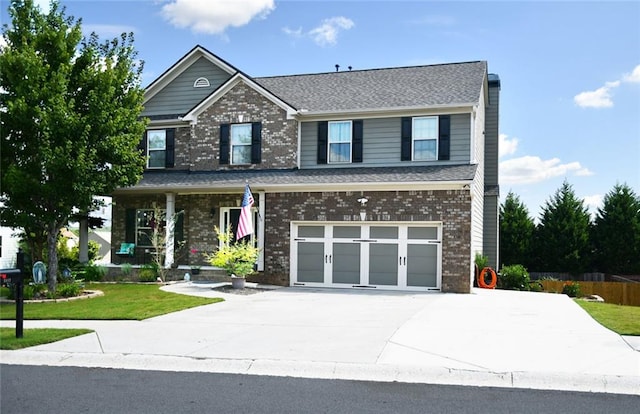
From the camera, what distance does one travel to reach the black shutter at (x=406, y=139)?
20.6 metres

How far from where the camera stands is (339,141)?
21547mm

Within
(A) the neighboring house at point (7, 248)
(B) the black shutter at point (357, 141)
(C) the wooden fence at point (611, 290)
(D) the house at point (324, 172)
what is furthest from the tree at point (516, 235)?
(A) the neighboring house at point (7, 248)

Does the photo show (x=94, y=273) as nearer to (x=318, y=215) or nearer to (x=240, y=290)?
(x=240, y=290)

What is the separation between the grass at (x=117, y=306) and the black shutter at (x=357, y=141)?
790cm

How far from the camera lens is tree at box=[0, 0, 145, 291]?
51.1 ft

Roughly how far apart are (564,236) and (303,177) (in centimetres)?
1314

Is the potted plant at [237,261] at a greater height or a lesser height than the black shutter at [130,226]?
lesser

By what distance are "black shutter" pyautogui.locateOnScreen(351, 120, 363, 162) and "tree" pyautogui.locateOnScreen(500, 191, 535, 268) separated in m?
10.3

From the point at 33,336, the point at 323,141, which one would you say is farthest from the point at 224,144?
the point at 33,336

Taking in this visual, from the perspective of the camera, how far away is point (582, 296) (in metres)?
20.7

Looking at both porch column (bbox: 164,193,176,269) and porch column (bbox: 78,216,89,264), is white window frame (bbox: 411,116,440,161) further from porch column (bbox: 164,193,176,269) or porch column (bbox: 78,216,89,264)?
porch column (bbox: 78,216,89,264)

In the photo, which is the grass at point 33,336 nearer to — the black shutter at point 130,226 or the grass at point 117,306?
the grass at point 117,306

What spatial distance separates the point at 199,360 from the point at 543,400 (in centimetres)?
455

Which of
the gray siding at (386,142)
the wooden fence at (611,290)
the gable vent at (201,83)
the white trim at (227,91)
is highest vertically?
the gable vent at (201,83)
